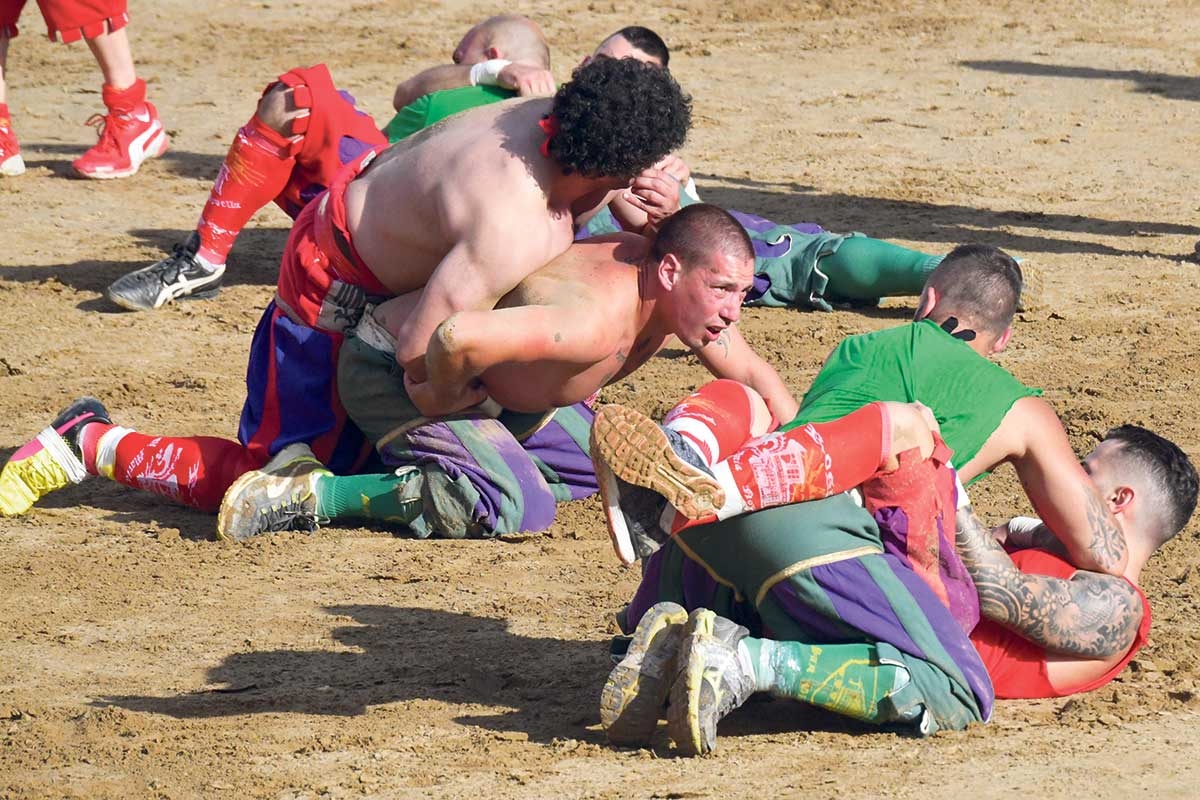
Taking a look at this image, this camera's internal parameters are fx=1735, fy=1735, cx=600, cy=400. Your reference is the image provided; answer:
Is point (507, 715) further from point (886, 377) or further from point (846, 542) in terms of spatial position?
point (886, 377)

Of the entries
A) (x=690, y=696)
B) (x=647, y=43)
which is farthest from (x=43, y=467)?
(x=647, y=43)

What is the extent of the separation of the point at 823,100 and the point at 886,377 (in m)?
6.50

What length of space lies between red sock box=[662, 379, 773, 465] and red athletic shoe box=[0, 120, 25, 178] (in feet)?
18.2

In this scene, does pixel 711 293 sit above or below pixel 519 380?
above

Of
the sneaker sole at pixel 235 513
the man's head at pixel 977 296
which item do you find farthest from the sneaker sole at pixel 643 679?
the sneaker sole at pixel 235 513

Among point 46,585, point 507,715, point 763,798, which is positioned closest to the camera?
point 763,798

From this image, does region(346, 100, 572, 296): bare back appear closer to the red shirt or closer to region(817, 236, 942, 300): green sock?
the red shirt

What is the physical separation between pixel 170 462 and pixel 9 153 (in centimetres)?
390

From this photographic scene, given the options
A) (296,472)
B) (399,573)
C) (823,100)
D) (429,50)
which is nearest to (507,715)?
(399,573)

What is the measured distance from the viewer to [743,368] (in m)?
4.56

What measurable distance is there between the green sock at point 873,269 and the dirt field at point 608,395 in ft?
0.48

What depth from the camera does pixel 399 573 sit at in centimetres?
450

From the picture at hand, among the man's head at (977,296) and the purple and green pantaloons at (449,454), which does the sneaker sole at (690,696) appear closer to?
the man's head at (977,296)

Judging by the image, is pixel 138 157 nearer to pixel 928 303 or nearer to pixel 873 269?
pixel 873 269
